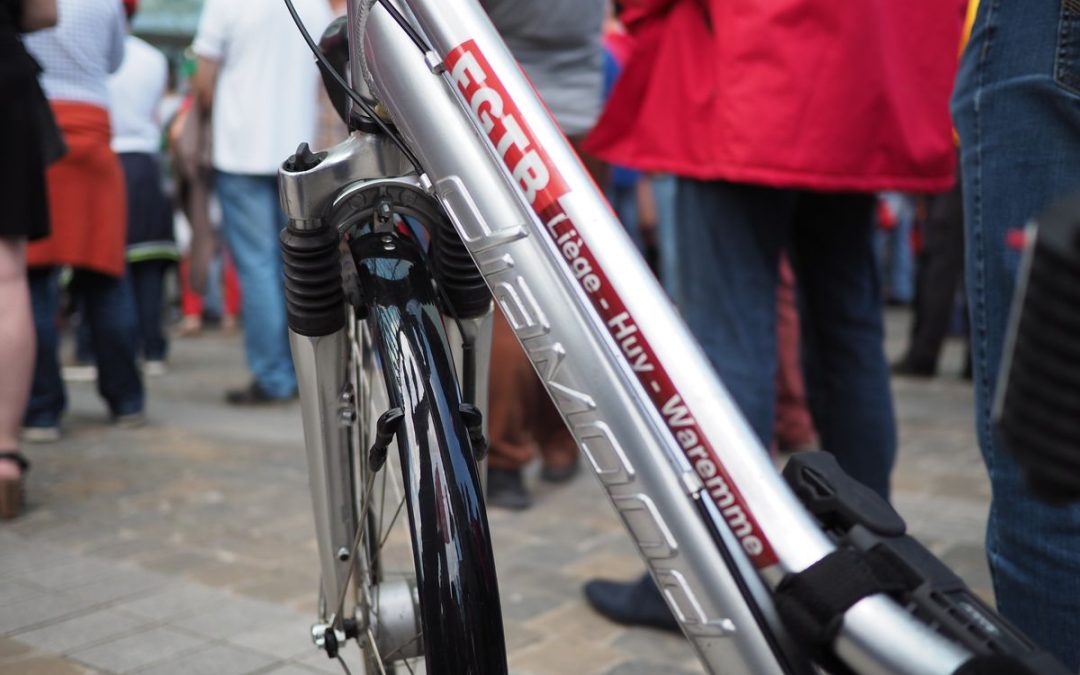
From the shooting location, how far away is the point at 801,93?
222 cm

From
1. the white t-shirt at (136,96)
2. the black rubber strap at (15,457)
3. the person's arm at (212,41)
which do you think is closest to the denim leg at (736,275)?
the black rubber strap at (15,457)

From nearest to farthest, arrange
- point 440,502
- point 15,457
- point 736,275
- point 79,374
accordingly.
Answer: point 440,502 → point 736,275 → point 15,457 → point 79,374

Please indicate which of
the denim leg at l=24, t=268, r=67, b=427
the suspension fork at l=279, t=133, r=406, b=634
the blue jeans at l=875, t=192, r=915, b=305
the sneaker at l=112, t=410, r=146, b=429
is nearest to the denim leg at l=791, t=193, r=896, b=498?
the suspension fork at l=279, t=133, r=406, b=634

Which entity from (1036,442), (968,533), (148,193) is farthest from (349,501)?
(148,193)

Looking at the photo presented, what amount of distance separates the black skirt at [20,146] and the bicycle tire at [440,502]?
215 cm

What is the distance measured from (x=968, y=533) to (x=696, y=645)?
8.00 feet

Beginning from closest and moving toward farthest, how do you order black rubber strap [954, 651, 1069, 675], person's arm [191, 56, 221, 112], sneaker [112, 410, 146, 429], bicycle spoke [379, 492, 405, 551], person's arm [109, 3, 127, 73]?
black rubber strap [954, 651, 1069, 675], bicycle spoke [379, 492, 405, 551], person's arm [109, 3, 127, 73], sneaker [112, 410, 146, 429], person's arm [191, 56, 221, 112]

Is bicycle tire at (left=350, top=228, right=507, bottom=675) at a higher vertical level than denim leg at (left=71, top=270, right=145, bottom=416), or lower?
higher

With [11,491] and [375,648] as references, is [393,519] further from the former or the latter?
[11,491]

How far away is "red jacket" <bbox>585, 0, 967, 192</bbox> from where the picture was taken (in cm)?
221

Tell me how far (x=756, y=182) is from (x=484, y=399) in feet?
3.05

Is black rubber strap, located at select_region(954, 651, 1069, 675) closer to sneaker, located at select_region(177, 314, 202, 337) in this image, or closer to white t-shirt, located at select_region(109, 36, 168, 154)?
white t-shirt, located at select_region(109, 36, 168, 154)

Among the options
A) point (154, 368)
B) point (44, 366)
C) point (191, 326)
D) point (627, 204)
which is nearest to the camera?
point (44, 366)

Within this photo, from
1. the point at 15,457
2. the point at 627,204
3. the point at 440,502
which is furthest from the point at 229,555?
the point at 627,204
